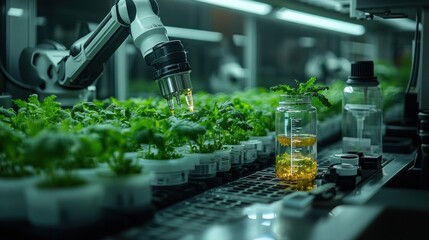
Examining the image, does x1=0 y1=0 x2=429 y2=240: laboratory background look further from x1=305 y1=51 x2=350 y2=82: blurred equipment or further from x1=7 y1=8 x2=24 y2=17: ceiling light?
x1=305 y1=51 x2=350 y2=82: blurred equipment

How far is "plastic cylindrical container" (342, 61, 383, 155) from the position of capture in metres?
1.93

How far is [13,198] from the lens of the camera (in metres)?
0.95

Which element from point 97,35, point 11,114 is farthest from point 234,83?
point 11,114

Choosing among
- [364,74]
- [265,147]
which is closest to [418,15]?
[364,74]

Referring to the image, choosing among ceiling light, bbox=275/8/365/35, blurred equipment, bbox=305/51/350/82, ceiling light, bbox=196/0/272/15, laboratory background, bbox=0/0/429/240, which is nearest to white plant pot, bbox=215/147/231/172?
laboratory background, bbox=0/0/429/240

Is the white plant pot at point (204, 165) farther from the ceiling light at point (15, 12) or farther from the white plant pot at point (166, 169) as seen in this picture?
the ceiling light at point (15, 12)

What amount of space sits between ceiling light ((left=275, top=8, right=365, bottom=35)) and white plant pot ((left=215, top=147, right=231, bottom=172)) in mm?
1889

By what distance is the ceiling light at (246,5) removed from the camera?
2524mm

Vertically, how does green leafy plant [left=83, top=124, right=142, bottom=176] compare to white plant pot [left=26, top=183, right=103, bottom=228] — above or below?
above

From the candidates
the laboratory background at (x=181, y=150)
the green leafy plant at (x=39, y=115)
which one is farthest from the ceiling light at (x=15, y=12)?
the green leafy plant at (x=39, y=115)

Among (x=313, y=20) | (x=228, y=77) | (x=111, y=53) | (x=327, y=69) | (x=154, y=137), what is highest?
(x=313, y=20)

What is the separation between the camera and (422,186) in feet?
5.34

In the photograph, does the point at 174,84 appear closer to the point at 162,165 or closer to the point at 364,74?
the point at 162,165

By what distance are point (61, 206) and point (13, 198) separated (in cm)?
13
